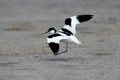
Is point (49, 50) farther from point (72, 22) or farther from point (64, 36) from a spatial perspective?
point (64, 36)

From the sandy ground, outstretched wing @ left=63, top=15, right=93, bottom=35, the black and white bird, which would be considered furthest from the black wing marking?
outstretched wing @ left=63, top=15, right=93, bottom=35

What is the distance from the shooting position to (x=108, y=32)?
23.7 m

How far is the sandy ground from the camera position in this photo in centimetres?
1384

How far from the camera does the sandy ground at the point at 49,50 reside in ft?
45.4

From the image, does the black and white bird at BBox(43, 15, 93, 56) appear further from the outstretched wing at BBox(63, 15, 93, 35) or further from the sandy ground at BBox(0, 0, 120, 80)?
the sandy ground at BBox(0, 0, 120, 80)

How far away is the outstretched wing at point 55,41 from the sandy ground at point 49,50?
48cm

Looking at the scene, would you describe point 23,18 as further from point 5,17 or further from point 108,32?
point 108,32

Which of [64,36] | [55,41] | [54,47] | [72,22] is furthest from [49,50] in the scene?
[54,47]

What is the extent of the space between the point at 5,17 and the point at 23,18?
1061mm

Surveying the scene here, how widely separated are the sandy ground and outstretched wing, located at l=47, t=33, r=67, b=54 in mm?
478

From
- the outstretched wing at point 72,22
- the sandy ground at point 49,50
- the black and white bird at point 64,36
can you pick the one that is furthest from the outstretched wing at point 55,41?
the outstretched wing at point 72,22

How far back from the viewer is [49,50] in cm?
1834

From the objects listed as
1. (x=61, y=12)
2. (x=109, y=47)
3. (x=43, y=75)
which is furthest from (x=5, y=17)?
(x=43, y=75)

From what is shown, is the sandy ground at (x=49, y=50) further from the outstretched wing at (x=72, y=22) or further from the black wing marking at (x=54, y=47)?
the outstretched wing at (x=72, y=22)
